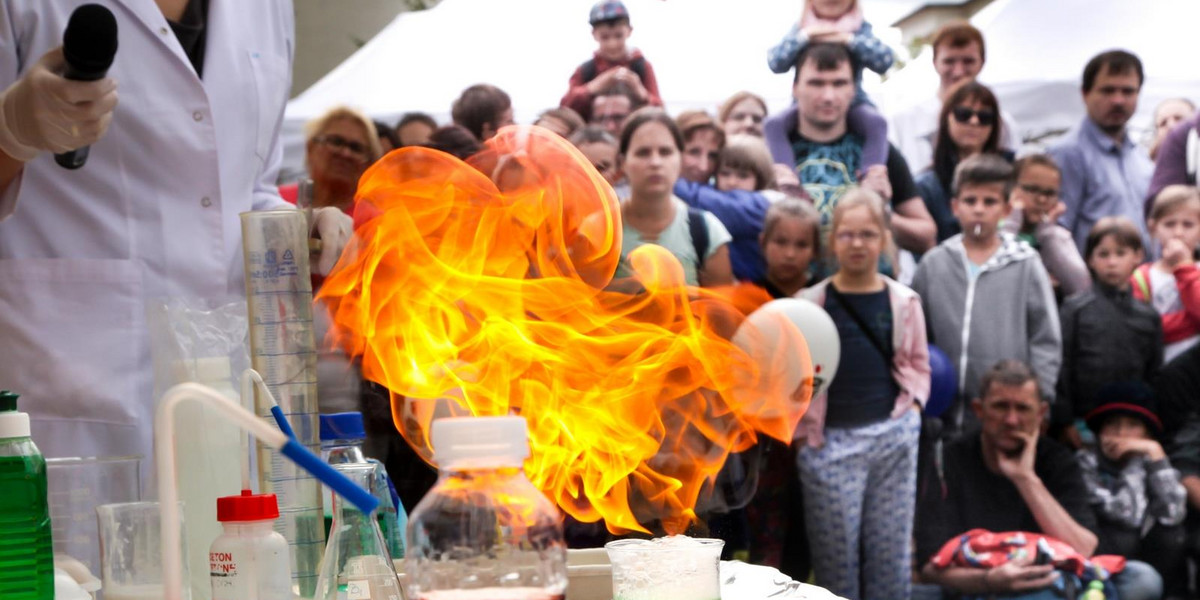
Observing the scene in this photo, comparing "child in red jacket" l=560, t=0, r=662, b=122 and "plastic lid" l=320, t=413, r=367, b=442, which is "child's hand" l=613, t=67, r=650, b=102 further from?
"plastic lid" l=320, t=413, r=367, b=442

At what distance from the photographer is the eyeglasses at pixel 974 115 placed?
4.48 metres

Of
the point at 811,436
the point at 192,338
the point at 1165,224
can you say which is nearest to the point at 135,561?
the point at 192,338

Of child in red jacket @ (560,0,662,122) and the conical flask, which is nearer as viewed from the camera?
the conical flask

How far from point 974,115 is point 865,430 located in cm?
132

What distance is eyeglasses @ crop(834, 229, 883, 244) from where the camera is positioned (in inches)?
164

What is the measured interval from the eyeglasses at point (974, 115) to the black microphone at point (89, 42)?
350cm

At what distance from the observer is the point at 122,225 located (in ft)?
6.81

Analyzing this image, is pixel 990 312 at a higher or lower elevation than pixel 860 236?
lower

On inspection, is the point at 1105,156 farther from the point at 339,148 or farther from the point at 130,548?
the point at 130,548

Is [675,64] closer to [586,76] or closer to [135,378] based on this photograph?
[586,76]

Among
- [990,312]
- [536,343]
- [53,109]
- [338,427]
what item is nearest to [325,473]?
A: [338,427]

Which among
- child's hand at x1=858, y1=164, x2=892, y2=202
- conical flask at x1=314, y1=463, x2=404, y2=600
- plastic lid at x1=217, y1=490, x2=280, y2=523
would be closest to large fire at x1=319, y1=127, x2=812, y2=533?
conical flask at x1=314, y1=463, x2=404, y2=600

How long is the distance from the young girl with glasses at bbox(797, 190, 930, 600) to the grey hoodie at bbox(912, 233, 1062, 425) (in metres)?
0.19

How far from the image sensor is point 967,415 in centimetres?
432
